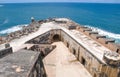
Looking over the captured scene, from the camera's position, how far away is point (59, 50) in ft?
77.4

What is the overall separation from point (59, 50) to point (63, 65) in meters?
4.72

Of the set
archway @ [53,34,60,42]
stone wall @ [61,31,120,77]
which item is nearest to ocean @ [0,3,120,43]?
archway @ [53,34,60,42]

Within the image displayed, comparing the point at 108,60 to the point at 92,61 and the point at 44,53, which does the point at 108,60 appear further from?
the point at 44,53

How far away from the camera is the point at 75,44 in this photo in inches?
837

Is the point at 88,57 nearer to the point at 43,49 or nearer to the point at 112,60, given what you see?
the point at 112,60

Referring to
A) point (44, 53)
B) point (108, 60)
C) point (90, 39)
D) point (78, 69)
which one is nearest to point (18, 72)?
point (108, 60)

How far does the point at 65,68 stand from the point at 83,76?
8.80 feet

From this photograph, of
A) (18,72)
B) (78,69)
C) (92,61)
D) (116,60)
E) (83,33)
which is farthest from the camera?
(83,33)

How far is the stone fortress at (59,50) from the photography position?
11.3 m

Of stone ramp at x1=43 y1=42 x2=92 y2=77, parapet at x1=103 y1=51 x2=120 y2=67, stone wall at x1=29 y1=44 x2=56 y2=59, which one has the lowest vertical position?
stone ramp at x1=43 y1=42 x2=92 y2=77

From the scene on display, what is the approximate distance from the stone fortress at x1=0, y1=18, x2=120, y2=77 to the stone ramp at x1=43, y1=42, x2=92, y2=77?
0.87ft

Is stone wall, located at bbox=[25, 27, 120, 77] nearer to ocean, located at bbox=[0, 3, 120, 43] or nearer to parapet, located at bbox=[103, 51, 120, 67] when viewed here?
parapet, located at bbox=[103, 51, 120, 67]

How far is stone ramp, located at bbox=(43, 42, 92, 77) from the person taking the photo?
57.0ft

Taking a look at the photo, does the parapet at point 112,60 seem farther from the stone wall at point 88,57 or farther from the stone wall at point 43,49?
the stone wall at point 43,49
